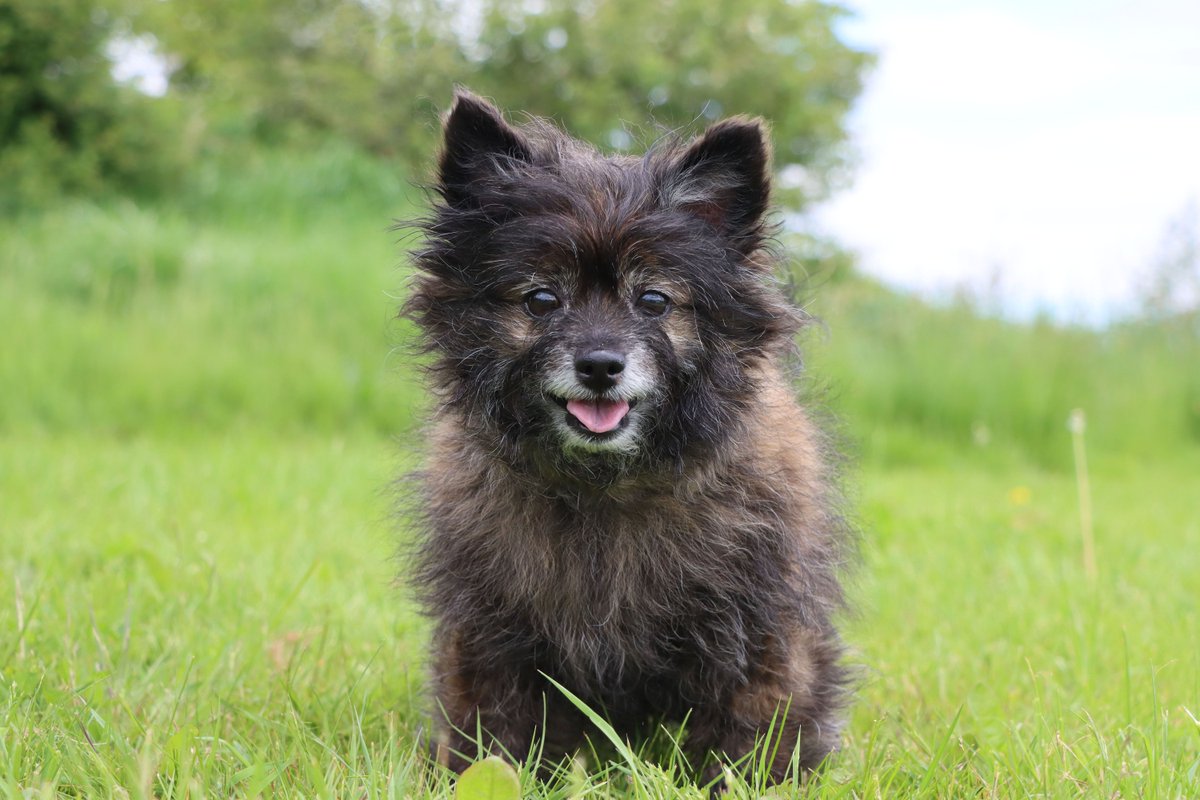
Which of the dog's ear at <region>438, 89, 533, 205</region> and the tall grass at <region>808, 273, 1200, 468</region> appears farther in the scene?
the tall grass at <region>808, 273, 1200, 468</region>

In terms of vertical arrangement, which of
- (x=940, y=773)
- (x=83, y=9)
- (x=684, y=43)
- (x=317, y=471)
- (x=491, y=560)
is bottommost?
(x=317, y=471)

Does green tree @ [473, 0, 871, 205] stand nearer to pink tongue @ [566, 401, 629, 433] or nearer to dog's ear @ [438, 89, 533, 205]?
dog's ear @ [438, 89, 533, 205]

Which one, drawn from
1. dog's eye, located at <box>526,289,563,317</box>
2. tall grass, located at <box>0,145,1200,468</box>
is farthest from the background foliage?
dog's eye, located at <box>526,289,563,317</box>

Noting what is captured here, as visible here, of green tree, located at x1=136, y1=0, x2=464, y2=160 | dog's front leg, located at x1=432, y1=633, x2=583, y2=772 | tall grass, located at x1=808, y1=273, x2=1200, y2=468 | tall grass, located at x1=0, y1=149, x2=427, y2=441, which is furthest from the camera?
green tree, located at x1=136, y1=0, x2=464, y2=160

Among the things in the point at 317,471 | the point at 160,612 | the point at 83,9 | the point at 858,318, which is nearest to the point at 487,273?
the point at 160,612

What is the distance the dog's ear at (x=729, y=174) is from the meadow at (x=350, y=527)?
85 centimetres

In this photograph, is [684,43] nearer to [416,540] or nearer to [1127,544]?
[1127,544]

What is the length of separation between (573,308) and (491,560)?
74 cm

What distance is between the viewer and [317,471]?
7785mm

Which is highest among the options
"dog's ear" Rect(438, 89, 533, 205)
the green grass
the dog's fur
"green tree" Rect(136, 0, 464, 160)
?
"green tree" Rect(136, 0, 464, 160)

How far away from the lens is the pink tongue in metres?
3.05

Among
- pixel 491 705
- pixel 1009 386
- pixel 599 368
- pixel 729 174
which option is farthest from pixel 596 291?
pixel 1009 386

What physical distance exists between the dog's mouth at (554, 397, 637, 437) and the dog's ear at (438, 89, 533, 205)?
75cm

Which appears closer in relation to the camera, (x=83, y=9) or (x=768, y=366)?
(x=768, y=366)
